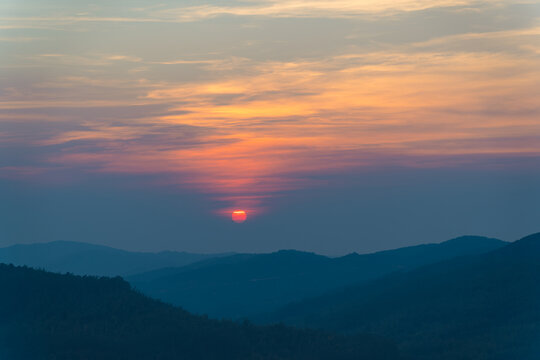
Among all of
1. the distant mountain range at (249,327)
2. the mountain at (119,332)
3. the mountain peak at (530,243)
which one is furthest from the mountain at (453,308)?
the mountain at (119,332)

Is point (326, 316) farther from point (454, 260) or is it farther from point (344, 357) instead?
point (344, 357)

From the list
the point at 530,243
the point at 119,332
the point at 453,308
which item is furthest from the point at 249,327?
the point at 530,243

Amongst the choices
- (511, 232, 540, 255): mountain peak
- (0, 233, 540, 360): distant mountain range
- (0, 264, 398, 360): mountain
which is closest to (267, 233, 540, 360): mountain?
(511, 232, 540, 255): mountain peak

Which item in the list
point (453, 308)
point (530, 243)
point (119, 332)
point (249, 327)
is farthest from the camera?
point (530, 243)

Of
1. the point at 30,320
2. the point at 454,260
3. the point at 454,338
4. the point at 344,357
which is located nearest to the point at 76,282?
the point at 30,320

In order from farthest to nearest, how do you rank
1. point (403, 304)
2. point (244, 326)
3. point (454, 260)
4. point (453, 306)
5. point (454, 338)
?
point (454, 260), point (403, 304), point (453, 306), point (454, 338), point (244, 326)

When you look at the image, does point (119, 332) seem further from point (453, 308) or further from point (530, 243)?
point (530, 243)
